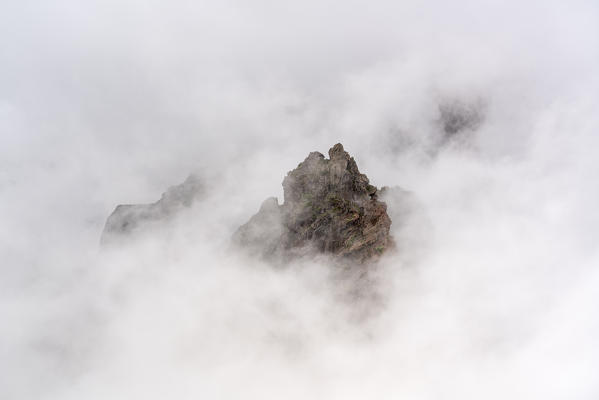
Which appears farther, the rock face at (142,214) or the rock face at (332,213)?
the rock face at (142,214)

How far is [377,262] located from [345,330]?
20.8m

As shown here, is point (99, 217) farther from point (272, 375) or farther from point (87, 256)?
point (272, 375)

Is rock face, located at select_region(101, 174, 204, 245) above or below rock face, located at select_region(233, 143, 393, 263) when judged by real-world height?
above

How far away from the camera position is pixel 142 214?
108250 mm

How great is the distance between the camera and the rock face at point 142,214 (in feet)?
347

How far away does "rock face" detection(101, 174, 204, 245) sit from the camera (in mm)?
105812

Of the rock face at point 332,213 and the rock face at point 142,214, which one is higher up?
the rock face at point 142,214

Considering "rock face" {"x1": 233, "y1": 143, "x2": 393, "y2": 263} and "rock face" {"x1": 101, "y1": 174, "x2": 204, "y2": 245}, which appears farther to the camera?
"rock face" {"x1": 101, "y1": 174, "x2": 204, "y2": 245}

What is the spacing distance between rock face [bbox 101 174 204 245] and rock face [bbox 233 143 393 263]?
5595cm

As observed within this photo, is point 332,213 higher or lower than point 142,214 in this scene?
lower

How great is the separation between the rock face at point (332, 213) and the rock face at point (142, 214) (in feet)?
184

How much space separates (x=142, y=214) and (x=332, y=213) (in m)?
74.0

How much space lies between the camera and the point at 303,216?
65.6 m

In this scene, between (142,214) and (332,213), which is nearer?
(332,213)
